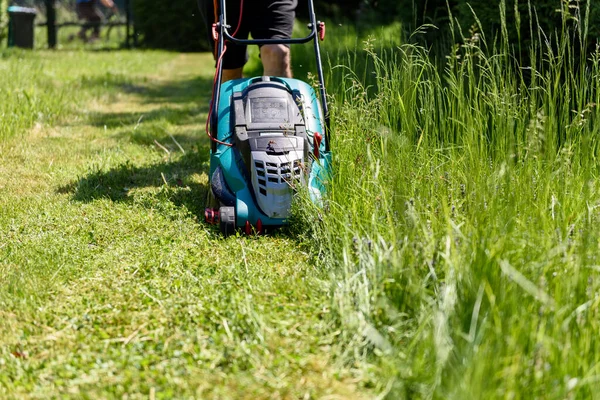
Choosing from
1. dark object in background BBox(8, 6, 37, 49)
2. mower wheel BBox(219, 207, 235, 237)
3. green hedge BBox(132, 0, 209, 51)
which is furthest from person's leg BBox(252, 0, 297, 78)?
green hedge BBox(132, 0, 209, 51)

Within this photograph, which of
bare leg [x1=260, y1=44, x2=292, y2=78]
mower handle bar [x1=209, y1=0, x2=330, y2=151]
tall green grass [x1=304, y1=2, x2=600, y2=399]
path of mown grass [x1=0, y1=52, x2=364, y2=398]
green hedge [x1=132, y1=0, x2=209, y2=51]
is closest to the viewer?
tall green grass [x1=304, y1=2, x2=600, y2=399]

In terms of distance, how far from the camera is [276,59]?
13.4 ft

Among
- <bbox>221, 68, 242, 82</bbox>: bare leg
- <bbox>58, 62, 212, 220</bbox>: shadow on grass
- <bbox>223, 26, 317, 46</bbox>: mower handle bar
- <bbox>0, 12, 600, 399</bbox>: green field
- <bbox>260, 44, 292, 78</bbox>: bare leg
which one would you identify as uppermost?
<bbox>223, 26, 317, 46</bbox>: mower handle bar

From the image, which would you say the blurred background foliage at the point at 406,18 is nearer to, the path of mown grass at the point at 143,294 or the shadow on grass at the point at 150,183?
the shadow on grass at the point at 150,183

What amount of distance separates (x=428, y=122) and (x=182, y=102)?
506 cm

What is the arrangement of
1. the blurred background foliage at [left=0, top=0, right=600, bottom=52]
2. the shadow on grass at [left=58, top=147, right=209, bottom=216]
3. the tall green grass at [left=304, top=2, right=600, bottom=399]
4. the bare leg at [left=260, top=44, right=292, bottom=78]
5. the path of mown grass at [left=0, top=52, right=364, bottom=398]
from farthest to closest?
the blurred background foliage at [left=0, top=0, right=600, bottom=52]
the bare leg at [left=260, top=44, right=292, bottom=78]
the shadow on grass at [left=58, top=147, right=209, bottom=216]
the path of mown grass at [left=0, top=52, right=364, bottom=398]
the tall green grass at [left=304, top=2, right=600, bottom=399]

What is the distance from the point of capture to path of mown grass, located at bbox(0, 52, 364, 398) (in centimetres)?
213

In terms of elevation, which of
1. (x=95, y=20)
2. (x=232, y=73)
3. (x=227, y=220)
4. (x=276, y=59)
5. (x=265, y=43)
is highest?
(x=265, y=43)

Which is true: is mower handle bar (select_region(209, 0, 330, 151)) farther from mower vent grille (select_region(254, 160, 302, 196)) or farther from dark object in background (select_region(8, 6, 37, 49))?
dark object in background (select_region(8, 6, 37, 49))

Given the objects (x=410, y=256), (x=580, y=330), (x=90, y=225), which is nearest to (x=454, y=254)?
(x=410, y=256)

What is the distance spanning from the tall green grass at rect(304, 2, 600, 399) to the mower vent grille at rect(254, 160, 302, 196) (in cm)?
20

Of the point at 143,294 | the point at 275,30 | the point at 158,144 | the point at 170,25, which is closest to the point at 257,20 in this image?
the point at 275,30

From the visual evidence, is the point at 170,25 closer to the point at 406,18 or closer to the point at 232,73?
the point at 406,18

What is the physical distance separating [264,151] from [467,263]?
4.33ft
